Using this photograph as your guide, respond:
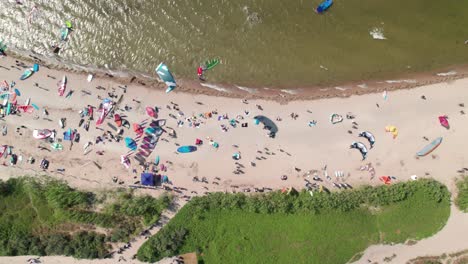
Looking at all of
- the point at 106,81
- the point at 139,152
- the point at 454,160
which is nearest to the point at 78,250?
the point at 139,152

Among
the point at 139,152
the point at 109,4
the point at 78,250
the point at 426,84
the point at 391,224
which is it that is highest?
the point at 109,4

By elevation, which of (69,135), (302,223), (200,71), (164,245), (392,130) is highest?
(200,71)

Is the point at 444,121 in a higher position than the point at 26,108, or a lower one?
Answer: higher

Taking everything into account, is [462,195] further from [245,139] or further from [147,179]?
[147,179]

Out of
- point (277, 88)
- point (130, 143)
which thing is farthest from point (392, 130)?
point (130, 143)

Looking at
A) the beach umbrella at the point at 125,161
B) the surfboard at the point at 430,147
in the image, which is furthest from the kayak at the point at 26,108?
the surfboard at the point at 430,147

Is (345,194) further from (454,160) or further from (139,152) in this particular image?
(139,152)

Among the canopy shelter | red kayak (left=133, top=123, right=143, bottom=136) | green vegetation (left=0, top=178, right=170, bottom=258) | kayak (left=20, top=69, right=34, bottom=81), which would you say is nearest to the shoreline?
kayak (left=20, top=69, right=34, bottom=81)
